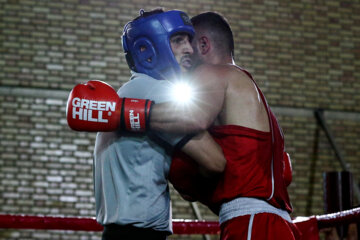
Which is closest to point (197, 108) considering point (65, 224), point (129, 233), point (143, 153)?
point (143, 153)

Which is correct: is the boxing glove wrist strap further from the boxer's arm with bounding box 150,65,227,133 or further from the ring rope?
the ring rope

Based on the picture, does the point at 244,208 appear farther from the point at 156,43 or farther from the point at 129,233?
the point at 156,43

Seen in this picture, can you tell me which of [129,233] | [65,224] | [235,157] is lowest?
[65,224]

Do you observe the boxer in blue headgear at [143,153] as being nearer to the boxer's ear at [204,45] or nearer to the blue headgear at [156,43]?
the blue headgear at [156,43]

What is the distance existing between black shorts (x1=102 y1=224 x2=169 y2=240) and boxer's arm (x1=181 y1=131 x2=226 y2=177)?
0.35 metres

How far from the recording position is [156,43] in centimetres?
222

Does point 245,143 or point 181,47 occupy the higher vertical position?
point 181,47

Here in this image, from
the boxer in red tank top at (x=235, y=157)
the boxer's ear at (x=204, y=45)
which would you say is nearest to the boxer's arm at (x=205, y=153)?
the boxer in red tank top at (x=235, y=157)

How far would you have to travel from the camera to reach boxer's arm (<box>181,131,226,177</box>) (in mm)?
2043

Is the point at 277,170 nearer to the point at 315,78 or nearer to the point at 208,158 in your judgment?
the point at 208,158

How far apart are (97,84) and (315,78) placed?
18.3ft

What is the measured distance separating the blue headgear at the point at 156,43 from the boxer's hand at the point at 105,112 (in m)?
0.26

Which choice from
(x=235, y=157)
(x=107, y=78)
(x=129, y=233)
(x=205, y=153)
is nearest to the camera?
(x=129, y=233)

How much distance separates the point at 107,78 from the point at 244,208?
4742 millimetres
